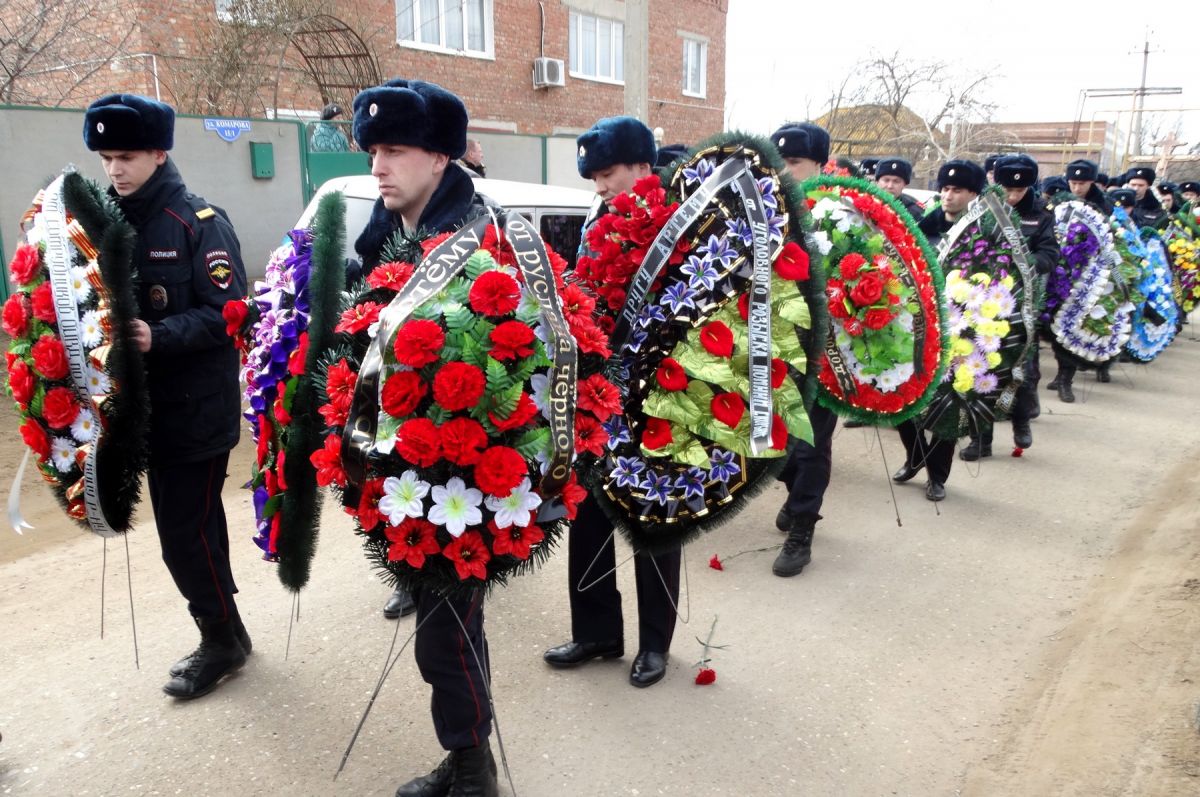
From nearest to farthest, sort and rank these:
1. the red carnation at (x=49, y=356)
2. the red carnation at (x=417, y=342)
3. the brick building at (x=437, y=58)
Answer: the red carnation at (x=417, y=342) → the red carnation at (x=49, y=356) → the brick building at (x=437, y=58)

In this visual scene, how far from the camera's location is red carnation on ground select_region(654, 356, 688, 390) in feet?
10.3

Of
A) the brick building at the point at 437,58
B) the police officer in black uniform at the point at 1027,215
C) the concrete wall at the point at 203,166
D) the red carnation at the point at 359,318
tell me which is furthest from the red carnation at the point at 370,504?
the brick building at the point at 437,58

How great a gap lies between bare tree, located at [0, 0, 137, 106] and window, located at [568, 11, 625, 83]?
997cm

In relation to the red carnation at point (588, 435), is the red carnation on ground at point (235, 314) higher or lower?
higher

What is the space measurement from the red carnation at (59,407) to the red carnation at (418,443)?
1.46 meters

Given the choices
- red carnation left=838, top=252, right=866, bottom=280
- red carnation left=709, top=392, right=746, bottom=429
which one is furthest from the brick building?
red carnation left=709, top=392, right=746, bottom=429

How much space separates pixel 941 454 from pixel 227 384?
4.39 metres

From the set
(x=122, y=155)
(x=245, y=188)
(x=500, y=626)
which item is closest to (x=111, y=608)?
(x=500, y=626)

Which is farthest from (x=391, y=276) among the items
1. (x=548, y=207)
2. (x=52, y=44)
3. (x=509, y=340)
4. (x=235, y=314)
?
(x=52, y=44)

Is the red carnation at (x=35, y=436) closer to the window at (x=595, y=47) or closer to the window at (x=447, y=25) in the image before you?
the window at (x=447, y=25)

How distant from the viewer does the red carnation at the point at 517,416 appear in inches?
95.1

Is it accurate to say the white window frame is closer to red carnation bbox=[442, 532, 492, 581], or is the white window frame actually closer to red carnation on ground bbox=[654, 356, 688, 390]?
red carnation on ground bbox=[654, 356, 688, 390]

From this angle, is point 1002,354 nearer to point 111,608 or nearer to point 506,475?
point 506,475

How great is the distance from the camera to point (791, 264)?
3268 millimetres
